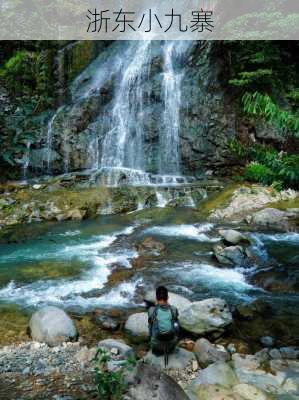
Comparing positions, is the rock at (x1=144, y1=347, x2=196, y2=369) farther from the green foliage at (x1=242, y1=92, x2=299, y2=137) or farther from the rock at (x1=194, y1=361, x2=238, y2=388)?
the green foliage at (x1=242, y1=92, x2=299, y2=137)

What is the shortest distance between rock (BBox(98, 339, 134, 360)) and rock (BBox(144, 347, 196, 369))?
299 millimetres

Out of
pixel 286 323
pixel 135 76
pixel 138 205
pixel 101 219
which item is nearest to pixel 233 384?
pixel 286 323

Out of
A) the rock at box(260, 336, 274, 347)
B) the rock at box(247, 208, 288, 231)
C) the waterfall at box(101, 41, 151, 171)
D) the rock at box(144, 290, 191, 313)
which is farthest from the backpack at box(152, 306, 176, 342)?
the waterfall at box(101, 41, 151, 171)

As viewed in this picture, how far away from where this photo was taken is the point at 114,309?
23.3 feet

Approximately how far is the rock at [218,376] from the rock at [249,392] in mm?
106

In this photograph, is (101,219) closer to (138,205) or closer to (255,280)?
(138,205)

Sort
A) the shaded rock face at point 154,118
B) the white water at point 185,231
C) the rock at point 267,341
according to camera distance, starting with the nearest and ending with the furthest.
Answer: the rock at point 267,341 → the white water at point 185,231 → the shaded rock face at point 154,118

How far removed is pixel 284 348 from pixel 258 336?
0.53 metres

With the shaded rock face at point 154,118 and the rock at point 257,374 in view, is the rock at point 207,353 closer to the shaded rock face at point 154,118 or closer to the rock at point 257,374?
the rock at point 257,374

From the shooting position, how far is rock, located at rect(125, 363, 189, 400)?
405 cm

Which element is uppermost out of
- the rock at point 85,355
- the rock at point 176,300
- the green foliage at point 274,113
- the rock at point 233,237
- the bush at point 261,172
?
the green foliage at point 274,113

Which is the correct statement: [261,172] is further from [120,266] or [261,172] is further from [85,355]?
[120,266]

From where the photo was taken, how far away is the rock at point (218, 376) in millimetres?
4711

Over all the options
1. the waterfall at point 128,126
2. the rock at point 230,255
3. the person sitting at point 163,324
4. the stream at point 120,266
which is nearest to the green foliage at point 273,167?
the person sitting at point 163,324
